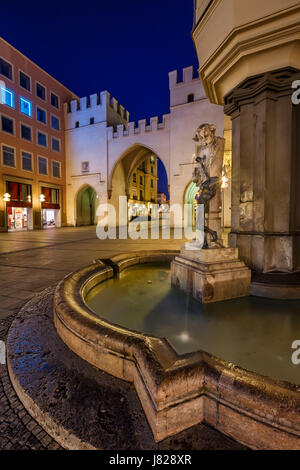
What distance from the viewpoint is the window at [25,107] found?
19380 mm

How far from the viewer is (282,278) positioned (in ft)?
12.0

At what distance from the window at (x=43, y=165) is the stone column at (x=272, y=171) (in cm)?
2196

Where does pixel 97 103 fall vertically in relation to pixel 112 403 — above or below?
above

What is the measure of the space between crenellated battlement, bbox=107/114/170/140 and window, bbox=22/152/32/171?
7924 millimetres

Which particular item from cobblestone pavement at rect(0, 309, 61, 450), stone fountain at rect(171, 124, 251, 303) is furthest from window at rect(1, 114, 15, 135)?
cobblestone pavement at rect(0, 309, 61, 450)

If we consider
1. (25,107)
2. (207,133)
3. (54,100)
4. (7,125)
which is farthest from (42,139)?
(207,133)

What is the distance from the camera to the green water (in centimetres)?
192

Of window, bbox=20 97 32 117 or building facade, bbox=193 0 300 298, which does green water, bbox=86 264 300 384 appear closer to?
building facade, bbox=193 0 300 298

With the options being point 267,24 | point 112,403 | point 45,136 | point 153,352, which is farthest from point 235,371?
point 45,136

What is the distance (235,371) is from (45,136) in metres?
25.9

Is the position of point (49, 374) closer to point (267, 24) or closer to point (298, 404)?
point (298, 404)

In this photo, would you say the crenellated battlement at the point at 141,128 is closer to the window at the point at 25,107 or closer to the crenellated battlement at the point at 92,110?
the crenellated battlement at the point at 92,110
